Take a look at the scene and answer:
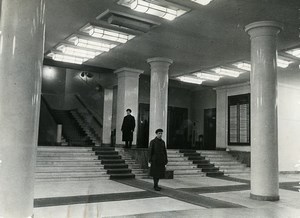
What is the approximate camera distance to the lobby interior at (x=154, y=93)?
200 inches

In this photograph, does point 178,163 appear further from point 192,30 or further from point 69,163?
point 192,30

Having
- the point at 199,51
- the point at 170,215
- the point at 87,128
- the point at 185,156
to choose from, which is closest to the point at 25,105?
the point at 170,215

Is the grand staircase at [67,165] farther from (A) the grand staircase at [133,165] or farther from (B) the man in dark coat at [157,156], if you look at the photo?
(B) the man in dark coat at [157,156]

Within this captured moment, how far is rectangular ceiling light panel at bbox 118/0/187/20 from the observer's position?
7.81 m

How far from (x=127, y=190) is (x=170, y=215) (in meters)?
3.07

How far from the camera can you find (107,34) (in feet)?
33.3

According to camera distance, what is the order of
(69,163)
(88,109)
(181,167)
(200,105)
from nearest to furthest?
(69,163) < (181,167) < (88,109) < (200,105)

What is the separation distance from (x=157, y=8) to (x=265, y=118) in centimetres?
385

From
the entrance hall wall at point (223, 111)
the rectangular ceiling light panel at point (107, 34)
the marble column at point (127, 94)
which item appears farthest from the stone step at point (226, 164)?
the rectangular ceiling light panel at point (107, 34)

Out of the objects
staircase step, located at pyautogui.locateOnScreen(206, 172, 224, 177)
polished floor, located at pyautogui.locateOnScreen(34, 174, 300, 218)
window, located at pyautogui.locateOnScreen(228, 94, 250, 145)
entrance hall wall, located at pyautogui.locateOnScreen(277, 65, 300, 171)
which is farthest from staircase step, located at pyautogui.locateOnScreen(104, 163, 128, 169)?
entrance hall wall, located at pyautogui.locateOnScreen(277, 65, 300, 171)

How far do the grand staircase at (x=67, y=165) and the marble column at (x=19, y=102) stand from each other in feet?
17.1

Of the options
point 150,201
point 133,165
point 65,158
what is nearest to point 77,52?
point 65,158

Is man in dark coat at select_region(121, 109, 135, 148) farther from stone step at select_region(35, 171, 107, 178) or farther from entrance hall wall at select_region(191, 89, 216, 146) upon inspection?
entrance hall wall at select_region(191, 89, 216, 146)

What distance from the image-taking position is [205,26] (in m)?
9.38
